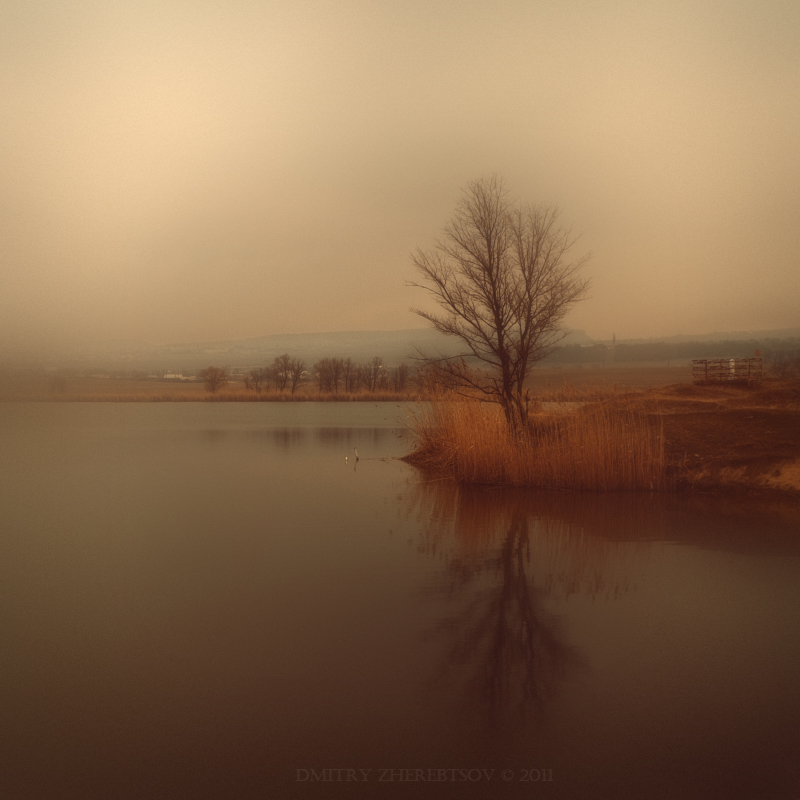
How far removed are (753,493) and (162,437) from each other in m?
16.0

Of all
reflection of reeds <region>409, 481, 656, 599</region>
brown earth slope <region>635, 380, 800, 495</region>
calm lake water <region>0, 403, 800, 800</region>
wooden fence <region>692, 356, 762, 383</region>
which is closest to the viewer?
calm lake water <region>0, 403, 800, 800</region>

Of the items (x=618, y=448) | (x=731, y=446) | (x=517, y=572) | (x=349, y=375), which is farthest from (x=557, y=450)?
(x=349, y=375)

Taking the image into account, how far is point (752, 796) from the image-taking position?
285cm

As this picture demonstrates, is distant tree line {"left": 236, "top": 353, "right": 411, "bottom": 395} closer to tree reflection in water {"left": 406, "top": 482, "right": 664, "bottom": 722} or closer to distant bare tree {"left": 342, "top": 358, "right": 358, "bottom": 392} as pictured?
distant bare tree {"left": 342, "top": 358, "right": 358, "bottom": 392}

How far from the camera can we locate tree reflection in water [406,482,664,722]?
3.97 meters

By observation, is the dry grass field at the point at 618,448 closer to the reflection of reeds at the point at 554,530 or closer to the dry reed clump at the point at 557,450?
the dry reed clump at the point at 557,450

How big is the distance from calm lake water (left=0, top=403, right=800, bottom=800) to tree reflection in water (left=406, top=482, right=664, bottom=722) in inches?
1.2

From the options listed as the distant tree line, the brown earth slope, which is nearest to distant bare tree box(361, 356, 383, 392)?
the distant tree line

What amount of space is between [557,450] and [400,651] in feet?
23.8

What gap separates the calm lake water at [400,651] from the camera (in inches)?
120

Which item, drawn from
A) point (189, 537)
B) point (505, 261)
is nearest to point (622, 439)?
point (505, 261)

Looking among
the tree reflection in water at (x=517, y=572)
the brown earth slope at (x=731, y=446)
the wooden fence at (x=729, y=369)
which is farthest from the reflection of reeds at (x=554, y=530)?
the wooden fence at (x=729, y=369)

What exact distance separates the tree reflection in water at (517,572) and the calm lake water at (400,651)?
31 mm

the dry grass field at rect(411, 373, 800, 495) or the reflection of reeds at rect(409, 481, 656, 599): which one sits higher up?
the dry grass field at rect(411, 373, 800, 495)
